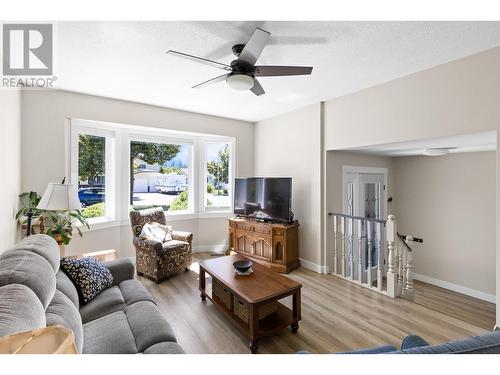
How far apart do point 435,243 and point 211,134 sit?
15.7ft

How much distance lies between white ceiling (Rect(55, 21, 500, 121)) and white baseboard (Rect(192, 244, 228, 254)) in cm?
290

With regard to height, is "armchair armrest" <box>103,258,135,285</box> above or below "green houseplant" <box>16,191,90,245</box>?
below

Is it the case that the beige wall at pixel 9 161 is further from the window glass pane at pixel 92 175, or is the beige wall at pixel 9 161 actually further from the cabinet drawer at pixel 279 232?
the cabinet drawer at pixel 279 232

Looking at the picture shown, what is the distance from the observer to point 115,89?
3066 mm

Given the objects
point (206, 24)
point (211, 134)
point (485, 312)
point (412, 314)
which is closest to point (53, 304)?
point (206, 24)

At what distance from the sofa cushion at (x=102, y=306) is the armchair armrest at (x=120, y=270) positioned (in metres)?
0.26

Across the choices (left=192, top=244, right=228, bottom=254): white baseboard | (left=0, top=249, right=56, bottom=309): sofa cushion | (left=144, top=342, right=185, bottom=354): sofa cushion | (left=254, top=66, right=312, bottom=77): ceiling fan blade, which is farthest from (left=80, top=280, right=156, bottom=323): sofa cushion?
(left=192, top=244, right=228, bottom=254): white baseboard

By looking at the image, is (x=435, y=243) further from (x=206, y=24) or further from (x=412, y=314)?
(x=206, y=24)

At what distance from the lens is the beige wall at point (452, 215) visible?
3850 mm

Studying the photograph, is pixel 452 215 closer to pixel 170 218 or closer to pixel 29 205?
pixel 170 218

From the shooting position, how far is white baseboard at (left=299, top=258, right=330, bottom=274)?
3537 mm

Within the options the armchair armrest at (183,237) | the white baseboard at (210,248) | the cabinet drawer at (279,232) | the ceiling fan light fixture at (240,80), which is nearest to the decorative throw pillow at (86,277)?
the armchair armrest at (183,237)

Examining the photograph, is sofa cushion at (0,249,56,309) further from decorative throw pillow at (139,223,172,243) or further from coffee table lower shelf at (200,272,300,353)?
decorative throw pillow at (139,223,172,243)

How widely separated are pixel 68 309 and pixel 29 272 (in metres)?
0.31
